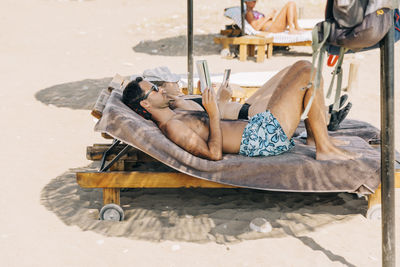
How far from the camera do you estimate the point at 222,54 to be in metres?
10.4

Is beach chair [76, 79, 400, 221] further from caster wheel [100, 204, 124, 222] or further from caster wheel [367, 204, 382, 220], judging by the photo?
A: caster wheel [100, 204, 124, 222]

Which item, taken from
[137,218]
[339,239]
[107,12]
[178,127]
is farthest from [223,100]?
[107,12]

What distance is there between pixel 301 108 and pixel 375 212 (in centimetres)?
93

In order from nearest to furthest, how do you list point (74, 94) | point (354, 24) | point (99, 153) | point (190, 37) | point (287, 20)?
1. point (354, 24)
2. point (99, 153)
3. point (190, 37)
4. point (74, 94)
5. point (287, 20)

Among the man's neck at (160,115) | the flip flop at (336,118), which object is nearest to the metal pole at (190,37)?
the flip flop at (336,118)

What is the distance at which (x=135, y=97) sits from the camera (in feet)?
12.5

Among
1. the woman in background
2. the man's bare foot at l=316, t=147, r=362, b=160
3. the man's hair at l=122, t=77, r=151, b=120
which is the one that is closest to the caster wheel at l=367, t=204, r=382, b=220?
the man's bare foot at l=316, t=147, r=362, b=160

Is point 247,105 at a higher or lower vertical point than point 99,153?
higher

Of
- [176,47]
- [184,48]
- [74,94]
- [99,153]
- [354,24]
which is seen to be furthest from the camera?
[176,47]

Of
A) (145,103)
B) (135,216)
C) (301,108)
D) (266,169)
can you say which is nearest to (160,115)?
(145,103)

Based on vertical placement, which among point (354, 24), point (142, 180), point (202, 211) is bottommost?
point (202, 211)

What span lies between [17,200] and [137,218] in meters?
1.05

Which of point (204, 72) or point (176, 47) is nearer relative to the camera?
point (204, 72)

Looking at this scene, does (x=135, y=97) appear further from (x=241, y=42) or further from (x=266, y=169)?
(x=241, y=42)
